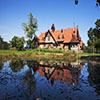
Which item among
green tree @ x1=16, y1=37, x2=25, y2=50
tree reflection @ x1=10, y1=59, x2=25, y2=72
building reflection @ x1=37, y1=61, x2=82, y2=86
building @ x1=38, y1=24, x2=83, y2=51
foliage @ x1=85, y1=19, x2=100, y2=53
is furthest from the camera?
green tree @ x1=16, y1=37, x2=25, y2=50

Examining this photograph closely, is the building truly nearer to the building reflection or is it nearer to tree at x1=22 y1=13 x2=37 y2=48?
tree at x1=22 y1=13 x2=37 y2=48

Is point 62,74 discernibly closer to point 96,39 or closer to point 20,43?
point 96,39

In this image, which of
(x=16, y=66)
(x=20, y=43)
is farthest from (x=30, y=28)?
(x=16, y=66)

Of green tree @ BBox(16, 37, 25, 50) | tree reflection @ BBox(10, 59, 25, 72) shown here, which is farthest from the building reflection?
green tree @ BBox(16, 37, 25, 50)

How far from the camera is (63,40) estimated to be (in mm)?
41625

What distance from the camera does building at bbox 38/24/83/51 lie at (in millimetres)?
39625

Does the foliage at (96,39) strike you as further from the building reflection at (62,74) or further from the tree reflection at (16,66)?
the tree reflection at (16,66)

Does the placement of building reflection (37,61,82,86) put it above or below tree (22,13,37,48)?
below

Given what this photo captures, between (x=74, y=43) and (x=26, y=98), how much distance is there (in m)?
36.5

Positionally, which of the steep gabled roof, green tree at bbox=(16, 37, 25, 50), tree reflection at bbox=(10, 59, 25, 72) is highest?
the steep gabled roof

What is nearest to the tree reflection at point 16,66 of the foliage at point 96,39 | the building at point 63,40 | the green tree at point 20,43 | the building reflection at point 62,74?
the building reflection at point 62,74

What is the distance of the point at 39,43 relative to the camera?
47.2 metres

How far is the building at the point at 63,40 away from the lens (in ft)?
130

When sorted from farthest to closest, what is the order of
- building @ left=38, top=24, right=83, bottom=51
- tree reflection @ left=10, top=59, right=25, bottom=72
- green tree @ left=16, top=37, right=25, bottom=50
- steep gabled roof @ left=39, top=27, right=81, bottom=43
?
green tree @ left=16, top=37, right=25, bottom=50
steep gabled roof @ left=39, top=27, right=81, bottom=43
building @ left=38, top=24, right=83, bottom=51
tree reflection @ left=10, top=59, right=25, bottom=72
